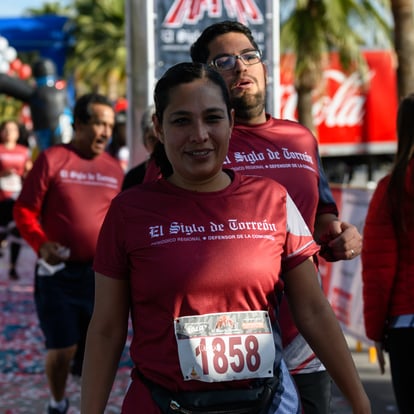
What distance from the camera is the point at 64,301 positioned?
5664mm

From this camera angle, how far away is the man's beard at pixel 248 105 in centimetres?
319

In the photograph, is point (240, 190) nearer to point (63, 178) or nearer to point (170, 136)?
point (170, 136)

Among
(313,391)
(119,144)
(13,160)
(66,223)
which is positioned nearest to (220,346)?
(313,391)

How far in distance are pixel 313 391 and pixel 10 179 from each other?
9978mm

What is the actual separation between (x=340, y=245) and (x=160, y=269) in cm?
72

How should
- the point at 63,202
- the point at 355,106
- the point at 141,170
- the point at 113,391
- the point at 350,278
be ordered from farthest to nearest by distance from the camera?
the point at 355,106, the point at 350,278, the point at 113,391, the point at 63,202, the point at 141,170

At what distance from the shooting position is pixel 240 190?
2.55m

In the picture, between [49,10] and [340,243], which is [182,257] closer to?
[340,243]

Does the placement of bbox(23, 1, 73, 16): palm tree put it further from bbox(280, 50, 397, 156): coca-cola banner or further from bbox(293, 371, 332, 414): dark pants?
bbox(293, 371, 332, 414): dark pants

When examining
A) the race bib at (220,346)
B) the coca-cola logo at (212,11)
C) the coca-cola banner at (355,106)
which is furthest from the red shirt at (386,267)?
the coca-cola banner at (355,106)

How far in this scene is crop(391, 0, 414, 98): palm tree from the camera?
13336 millimetres

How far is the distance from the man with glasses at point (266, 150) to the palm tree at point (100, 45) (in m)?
38.6

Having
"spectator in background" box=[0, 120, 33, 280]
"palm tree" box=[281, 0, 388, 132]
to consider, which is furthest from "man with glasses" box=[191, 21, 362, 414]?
"palm tree" box=[281, 0, 388, 132]

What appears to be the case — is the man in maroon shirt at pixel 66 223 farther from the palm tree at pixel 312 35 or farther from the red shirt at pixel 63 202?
the palm tree at pixel 312 35
